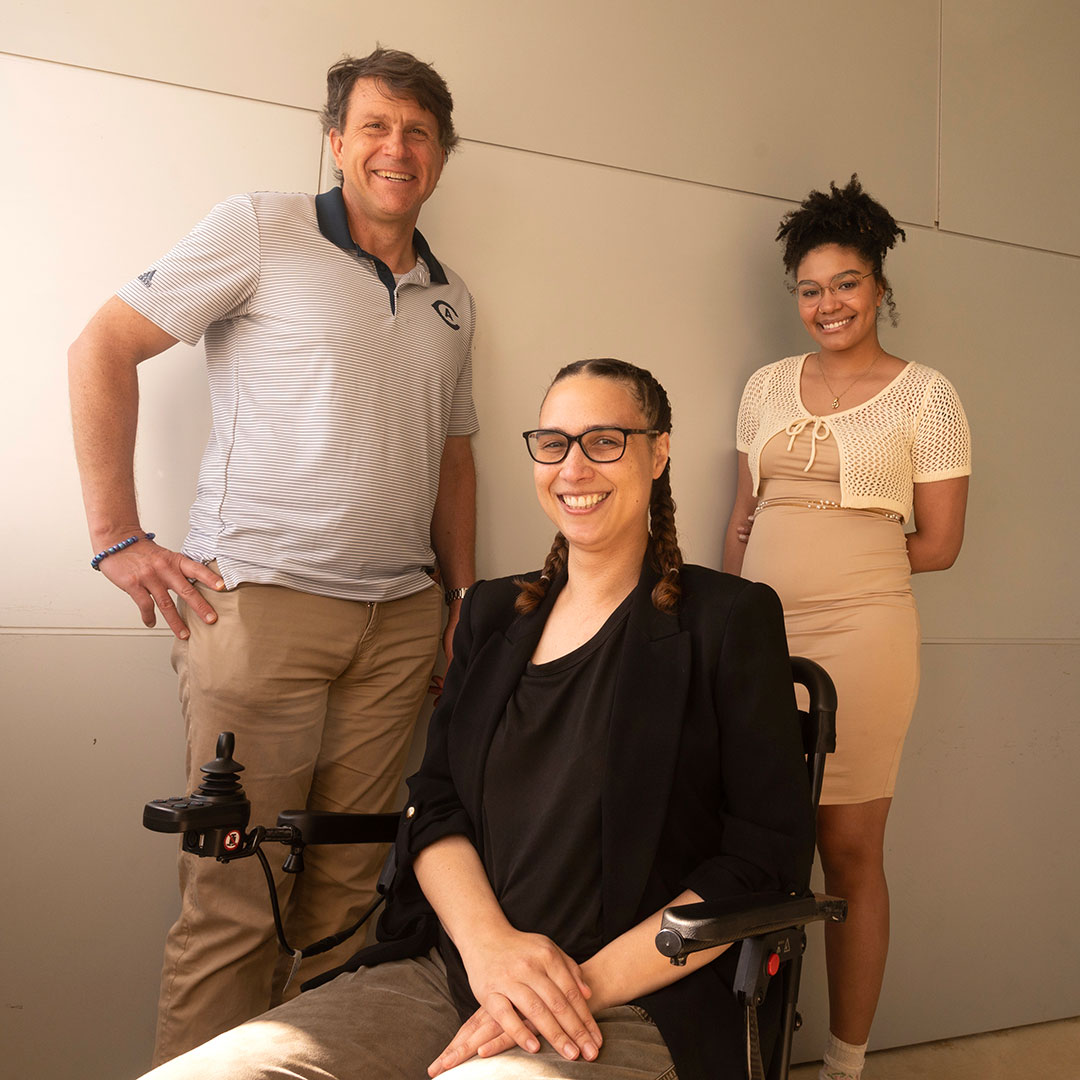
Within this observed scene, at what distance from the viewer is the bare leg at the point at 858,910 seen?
221cm

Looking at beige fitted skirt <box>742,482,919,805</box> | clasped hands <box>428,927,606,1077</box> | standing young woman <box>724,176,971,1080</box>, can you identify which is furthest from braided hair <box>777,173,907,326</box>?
clasped hands <box>428,927,606,1077</box>

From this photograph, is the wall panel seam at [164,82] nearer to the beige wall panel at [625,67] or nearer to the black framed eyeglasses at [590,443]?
the beige wall panel at [625,67]

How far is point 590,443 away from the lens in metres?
1.50

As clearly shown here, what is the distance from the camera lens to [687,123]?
2.60m

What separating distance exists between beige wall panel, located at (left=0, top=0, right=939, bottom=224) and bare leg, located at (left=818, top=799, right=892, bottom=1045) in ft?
5.63

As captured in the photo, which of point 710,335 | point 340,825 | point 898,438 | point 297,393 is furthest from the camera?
point 710,335

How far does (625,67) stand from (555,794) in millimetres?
2006

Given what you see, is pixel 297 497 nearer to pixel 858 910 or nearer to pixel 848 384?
pixel 848 384

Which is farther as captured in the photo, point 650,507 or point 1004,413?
point 1004,413

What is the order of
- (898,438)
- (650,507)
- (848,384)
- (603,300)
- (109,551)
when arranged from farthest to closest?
(603,300), (848,384), (898,438), (109,551), (650,507)

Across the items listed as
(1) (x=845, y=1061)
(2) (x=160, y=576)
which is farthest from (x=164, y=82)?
(1) (x=845, y=1061)

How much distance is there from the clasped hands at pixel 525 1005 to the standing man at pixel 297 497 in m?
0.79

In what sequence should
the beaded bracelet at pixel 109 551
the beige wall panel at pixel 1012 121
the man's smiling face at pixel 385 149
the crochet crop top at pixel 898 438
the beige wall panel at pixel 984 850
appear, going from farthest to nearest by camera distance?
the beige wall panel at pixel 1012 121 < the beige wall panel at pixel 984 850 < the crochet crop top at pixel 898 438 < the man's smiling face at pixel 385 149 < the beaded bracelet at pixel 109 551

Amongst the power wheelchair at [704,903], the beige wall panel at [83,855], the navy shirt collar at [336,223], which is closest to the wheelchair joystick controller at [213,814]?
the power wheelchair at [704,903]
